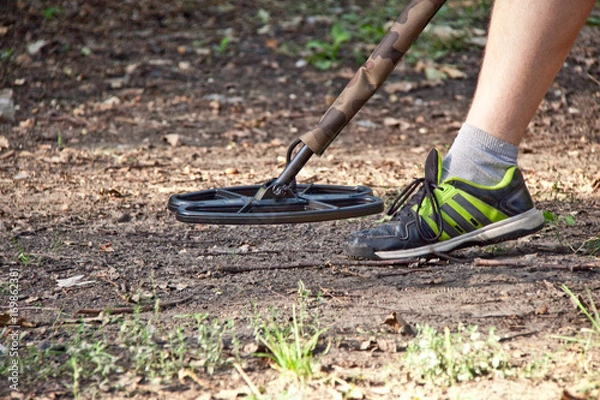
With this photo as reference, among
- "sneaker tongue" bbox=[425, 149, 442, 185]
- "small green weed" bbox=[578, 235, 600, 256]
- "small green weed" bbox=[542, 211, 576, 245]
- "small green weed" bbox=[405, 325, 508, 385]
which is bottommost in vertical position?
"small green weed" bbox=[542, 211, 576, 245]

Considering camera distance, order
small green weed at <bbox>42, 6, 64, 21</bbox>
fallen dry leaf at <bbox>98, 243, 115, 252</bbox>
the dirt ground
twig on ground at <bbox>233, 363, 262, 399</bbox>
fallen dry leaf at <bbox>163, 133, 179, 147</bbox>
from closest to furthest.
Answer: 1. twig on ground at <bbox>233, 363, 262, 399</bbox>
2. the dirt ground
3. fallen dry leaf at <bbox>98, 243, 115, 252</bbox>
4. fallen dry leaf at <bbox>163, 133, 179, 147</bbox>
5. small green weed at <bbox>42, 6, 64, 21</bbox>

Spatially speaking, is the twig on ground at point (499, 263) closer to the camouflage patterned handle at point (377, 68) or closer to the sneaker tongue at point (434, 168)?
the sneaker tongue at point (434, 168)

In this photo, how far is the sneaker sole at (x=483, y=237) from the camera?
2.50m

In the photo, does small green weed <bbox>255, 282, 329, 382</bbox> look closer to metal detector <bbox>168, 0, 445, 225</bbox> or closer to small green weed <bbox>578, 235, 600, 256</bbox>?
metal detector <bbox>168, 0, 445, 225</bbox>

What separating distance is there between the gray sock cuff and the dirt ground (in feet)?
1.12

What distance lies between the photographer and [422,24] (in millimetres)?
2594

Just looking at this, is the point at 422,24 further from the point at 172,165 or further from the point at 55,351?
the point at 172,165

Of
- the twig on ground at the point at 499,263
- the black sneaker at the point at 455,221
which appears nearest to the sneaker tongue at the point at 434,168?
the black sneaker at the point at 455,221

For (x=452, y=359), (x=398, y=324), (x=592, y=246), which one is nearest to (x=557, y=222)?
(x=592, y=246)

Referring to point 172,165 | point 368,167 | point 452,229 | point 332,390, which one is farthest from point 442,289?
point 172,165

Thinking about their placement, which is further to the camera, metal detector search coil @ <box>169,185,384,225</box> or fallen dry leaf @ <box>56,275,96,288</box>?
metal detector search coil @ <box>169,185,384,225</box>

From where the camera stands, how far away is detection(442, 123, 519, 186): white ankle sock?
2510 mm

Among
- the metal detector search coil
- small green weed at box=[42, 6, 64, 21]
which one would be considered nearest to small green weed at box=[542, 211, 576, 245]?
the metal detector search coil

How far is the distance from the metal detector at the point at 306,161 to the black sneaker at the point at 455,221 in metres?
0.27
